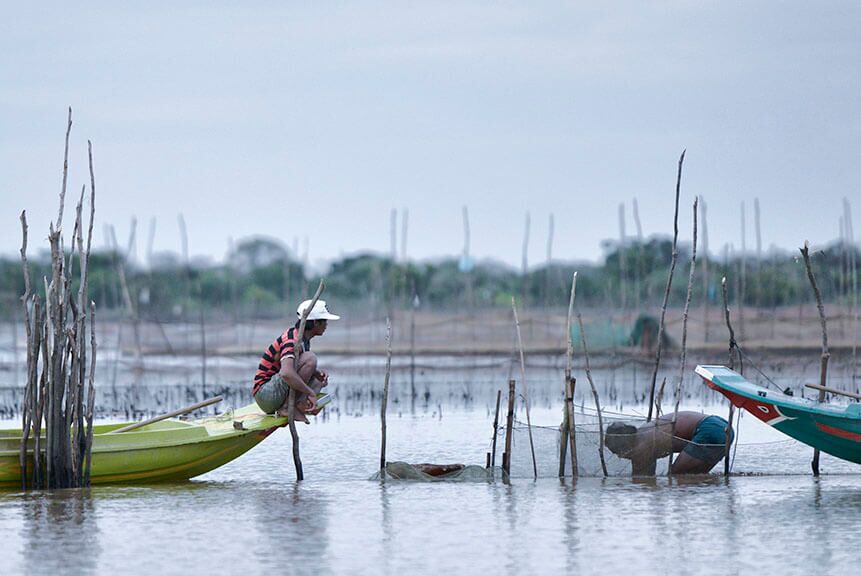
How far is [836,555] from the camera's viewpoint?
7871 mm

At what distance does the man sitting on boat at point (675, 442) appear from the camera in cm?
1152

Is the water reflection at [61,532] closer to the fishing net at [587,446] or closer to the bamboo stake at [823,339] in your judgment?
the fishing net at [587,446]

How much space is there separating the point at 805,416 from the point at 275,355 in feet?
14.0

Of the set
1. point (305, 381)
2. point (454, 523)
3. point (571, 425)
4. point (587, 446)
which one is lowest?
point (454, 523)

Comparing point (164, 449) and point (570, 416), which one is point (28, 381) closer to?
point (164, 449)

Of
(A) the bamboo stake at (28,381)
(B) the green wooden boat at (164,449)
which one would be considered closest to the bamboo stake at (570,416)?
(B) the green wooden boat at (164,449)

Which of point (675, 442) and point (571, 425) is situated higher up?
point (571, 425)

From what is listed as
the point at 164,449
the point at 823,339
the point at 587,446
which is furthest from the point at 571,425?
the point at 164,449

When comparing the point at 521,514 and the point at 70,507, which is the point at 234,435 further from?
the point at 521,514

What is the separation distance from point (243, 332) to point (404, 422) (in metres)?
20.8

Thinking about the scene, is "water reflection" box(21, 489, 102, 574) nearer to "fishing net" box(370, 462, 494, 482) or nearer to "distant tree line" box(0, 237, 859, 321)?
"fishing net" box(370, 462, 494, 482)

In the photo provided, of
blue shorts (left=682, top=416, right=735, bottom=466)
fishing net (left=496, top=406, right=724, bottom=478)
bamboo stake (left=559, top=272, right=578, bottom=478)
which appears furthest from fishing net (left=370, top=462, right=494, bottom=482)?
blue shorts (left=682, top=416, right=735, bottom=466)

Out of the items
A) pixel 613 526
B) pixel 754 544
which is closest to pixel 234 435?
pixel 613 526

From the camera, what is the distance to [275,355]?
1140cm
